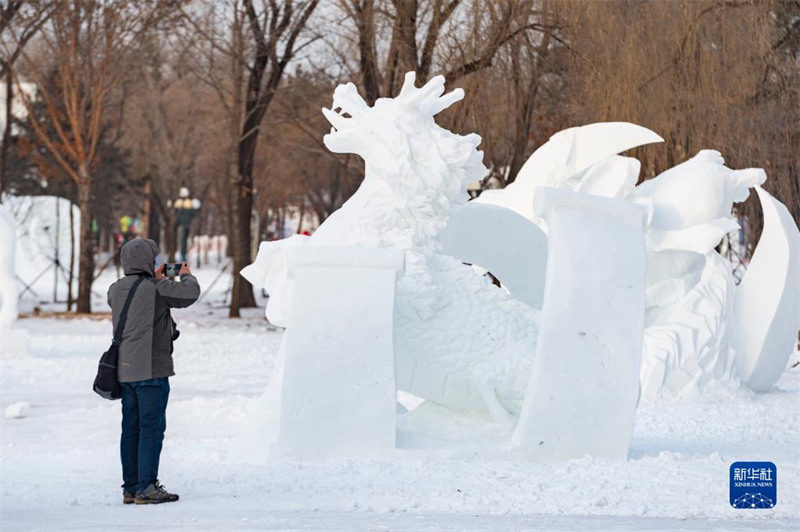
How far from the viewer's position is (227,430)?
31.8ft

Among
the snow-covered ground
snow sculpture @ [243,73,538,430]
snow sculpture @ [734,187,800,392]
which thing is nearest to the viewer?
the snow-covered ground

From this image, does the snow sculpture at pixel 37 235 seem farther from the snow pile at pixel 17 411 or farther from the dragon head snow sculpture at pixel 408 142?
the dragon head snow sculpture at pixel 408 142

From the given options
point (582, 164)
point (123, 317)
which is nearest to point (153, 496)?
point (123, 317)

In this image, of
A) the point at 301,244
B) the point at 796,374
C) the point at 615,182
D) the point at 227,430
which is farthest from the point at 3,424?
the point at 796,374

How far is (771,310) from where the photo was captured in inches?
500

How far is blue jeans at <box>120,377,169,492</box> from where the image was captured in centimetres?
664

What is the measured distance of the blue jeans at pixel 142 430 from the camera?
6.64m

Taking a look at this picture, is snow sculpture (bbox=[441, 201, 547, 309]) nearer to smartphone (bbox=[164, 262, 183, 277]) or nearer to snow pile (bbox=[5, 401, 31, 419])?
smartphone (bbox=[164, 262, 183, 277])

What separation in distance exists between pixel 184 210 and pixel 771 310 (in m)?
32.8

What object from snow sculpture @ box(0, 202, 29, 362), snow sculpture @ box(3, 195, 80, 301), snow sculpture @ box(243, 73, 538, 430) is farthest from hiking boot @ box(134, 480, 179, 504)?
snow sculpture @ box(3, 195, 80, 301)

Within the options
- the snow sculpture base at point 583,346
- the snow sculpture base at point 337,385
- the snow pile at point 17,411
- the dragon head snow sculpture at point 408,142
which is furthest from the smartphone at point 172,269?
the snow pile at point 17,411

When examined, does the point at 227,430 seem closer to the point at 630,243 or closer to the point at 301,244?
the point at 301,244

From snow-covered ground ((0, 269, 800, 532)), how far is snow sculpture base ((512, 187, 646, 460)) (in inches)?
8.1

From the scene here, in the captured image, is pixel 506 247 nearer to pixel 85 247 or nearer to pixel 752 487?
pixel 752 487
